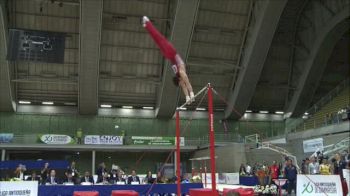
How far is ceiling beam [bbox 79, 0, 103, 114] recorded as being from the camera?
2802cm

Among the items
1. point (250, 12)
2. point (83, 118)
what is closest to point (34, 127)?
point (83, 118)

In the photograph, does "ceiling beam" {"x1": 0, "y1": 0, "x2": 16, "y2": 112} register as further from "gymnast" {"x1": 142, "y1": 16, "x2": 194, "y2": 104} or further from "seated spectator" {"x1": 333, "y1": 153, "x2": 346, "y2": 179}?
"seated spectator" {"x1": 333, "y1": 153, "x2": 346, "y2": 179}

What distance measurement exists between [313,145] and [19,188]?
2194cm

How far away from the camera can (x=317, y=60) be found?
35.0 meters

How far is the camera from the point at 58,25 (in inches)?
1246

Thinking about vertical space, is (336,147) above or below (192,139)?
below

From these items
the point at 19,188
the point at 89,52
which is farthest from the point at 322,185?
the point at 89,52

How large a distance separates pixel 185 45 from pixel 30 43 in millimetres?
11916

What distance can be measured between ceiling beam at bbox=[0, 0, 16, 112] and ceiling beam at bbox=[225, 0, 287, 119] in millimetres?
18814

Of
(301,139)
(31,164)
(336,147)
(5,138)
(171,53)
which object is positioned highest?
(171,53)

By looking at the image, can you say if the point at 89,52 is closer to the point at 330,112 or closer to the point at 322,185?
the point at 330,112

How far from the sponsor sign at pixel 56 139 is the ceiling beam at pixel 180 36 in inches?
360

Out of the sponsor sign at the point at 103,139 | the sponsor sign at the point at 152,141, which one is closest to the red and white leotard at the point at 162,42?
the sponsor sign at the point at 103,139

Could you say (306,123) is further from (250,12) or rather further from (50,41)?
(50,41)
